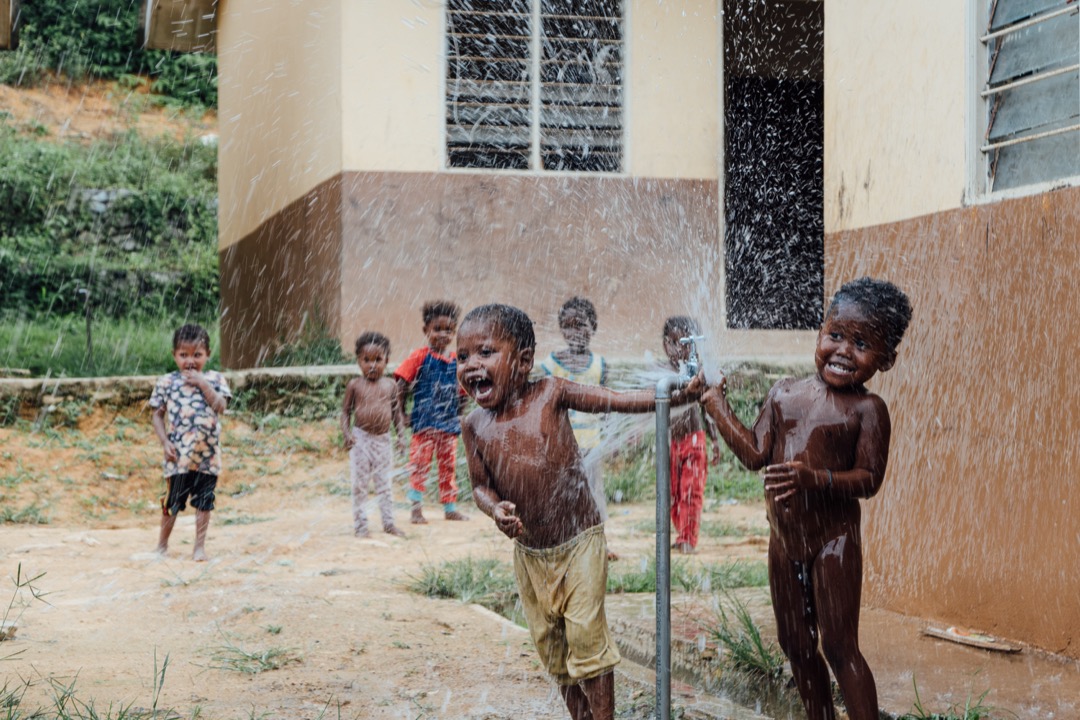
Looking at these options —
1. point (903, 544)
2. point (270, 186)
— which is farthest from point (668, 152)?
point (903, 544)

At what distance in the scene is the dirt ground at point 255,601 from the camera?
12.9 feet

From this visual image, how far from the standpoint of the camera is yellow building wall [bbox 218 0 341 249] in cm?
1027

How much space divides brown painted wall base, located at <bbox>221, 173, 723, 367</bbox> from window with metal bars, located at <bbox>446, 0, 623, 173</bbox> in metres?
0.26

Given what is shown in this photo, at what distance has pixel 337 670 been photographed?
4.25m

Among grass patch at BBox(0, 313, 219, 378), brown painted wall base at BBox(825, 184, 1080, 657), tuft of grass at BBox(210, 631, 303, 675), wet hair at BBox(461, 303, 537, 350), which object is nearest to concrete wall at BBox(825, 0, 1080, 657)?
brown painted wall base at BBox(825, 184, 1080, 657)

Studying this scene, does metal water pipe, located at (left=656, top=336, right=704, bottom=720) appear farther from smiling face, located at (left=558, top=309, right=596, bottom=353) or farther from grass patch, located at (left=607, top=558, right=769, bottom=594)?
smiling face, located at (left=558, top=309, right=596, bottom=353)

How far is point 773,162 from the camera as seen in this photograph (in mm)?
12859

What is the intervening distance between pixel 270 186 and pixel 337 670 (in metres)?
9.42

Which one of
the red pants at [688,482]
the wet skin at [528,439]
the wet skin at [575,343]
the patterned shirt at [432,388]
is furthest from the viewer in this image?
the patterned shirt at [432,388]

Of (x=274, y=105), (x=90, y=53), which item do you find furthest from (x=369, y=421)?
(x=90, y=53)

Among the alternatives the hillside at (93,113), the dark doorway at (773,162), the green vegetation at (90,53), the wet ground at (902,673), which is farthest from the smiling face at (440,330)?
the green vegetation at (90,53)

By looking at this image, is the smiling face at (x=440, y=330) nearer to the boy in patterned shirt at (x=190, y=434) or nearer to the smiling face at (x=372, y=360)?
the smiling face at (x=372, y=360)

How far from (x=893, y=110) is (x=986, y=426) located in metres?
1.46

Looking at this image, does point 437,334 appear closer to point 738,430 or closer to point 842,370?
point 738,430
